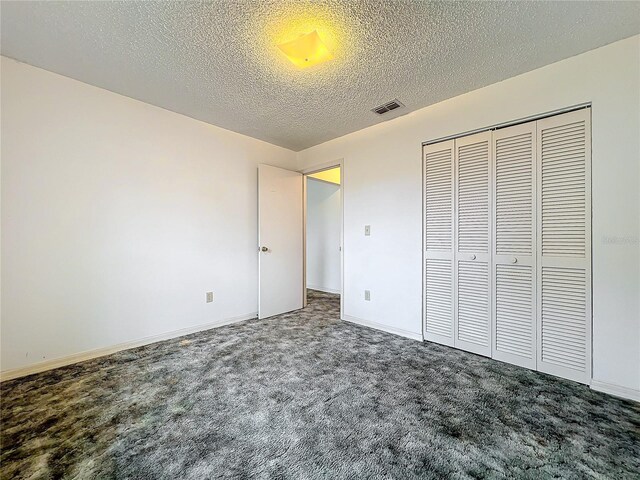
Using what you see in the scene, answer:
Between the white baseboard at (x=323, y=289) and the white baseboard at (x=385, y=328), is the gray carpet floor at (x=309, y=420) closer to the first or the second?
the white baseboard at (x=385, y=328)

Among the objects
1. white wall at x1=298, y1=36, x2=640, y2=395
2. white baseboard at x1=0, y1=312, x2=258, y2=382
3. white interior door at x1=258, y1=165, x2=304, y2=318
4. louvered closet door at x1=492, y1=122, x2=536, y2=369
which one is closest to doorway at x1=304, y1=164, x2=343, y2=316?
white interior door at x1=258, y1=165, x2=304, y2=318

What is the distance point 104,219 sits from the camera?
2.46 m

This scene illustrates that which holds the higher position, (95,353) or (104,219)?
(104,219)

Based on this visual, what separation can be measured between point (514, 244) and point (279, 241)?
271 cm

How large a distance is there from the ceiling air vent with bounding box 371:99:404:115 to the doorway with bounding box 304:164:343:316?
2258 mm

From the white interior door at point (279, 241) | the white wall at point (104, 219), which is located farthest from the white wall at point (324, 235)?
the white wall at point (104, 219)

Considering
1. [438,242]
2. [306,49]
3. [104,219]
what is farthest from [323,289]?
[306,49]

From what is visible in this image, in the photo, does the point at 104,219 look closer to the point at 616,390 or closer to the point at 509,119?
the point at 509,119

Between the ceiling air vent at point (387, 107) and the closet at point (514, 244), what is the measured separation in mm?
523

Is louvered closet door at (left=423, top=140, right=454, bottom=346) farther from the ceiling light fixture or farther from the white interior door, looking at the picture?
the white interior door

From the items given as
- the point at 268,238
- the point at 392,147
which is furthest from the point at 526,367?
the point at 268,238

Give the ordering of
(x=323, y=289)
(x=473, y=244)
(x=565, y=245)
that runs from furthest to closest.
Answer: (x=323, y=289) → (x=473, y=244) → (x=565, y=245)

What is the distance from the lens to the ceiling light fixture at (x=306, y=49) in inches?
67.2

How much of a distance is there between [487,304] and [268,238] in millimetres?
2630
